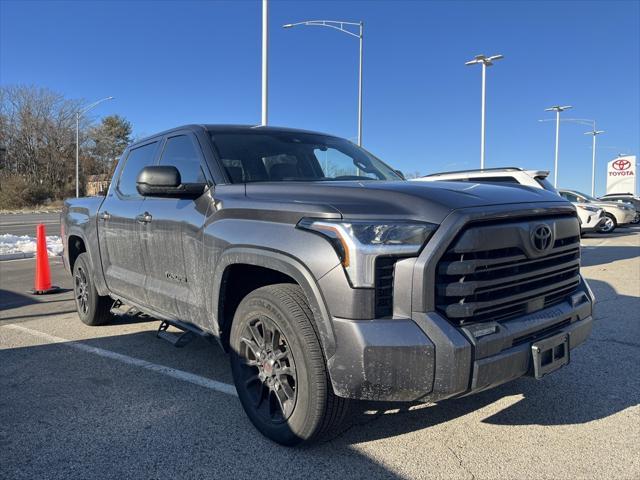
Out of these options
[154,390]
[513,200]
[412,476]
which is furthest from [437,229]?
[154,390]

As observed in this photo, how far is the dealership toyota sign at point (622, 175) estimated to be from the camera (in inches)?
1606

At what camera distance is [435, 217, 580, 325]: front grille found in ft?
8.07

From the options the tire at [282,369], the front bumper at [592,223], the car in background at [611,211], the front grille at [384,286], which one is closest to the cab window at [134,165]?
the tire at [282,369]

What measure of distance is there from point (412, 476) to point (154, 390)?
82.5 inches

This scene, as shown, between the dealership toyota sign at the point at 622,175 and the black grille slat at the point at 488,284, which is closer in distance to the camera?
the black grille slat at the point at 488,284

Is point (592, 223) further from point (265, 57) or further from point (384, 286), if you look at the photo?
point (384, 286)

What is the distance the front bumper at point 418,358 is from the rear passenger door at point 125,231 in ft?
7.91

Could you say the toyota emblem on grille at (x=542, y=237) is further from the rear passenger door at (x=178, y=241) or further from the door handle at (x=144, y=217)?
the door handle at (x=144, y=217)

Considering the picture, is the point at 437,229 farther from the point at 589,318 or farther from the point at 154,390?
the point at 154,390

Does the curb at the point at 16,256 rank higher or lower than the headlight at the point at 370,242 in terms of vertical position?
lower

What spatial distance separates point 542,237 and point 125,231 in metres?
3.38

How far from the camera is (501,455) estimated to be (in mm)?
2875

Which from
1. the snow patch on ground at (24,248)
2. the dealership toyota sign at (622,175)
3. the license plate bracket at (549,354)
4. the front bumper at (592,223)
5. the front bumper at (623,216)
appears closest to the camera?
the license plate bracket at (549,354)

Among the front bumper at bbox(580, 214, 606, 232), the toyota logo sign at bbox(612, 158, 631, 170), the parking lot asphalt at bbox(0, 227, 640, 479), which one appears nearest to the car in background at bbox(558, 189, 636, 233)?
the front bumper at bbox(580, 214, 606, 232)
